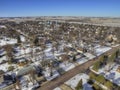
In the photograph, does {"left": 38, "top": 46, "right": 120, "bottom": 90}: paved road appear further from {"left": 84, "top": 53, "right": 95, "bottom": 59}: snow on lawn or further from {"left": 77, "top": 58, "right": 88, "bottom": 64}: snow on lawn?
{"left": 84, "top": 53, "right": 95, "bottom": 59}: snow on lawn

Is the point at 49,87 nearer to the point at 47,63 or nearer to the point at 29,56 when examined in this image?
the point at 47,63

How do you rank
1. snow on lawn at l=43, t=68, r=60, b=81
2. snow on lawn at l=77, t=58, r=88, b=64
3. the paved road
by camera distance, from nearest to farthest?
the paved road < snow on lawn at l=43, t=68, r=60, b=81 < snow on lawn at l=77, t=58, r=88, b=64

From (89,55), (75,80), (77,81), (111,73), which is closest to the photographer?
(77,81)

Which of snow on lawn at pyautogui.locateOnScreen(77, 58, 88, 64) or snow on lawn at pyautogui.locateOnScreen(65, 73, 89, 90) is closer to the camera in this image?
snow on lawn at pyautogui.locateOnScreen(65, 73, 89, 90)

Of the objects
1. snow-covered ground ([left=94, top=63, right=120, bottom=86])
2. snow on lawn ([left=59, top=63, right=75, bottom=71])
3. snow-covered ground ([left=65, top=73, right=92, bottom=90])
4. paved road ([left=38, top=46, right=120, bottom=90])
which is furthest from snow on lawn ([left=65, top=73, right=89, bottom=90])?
snow-covered ground ([left=94, top=63, right=120, bottom=86])

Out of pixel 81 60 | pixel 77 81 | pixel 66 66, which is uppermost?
pixel 81 60

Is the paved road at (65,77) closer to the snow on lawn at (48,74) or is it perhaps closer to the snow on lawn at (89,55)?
the snow on lawn at (48,74)

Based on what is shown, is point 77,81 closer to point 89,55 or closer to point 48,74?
point 48,74

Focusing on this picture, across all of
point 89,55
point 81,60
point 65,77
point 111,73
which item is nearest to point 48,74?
point 65,77

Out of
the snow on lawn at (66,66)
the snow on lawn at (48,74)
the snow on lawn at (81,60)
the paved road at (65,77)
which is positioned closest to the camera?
the paved road at (65,77)

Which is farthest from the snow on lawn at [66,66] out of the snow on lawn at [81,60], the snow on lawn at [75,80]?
the snow on lawn at [75,80]

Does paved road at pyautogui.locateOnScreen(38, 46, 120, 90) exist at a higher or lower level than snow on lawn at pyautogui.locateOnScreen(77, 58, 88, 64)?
lower

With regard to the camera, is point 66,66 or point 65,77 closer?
point 65,77
